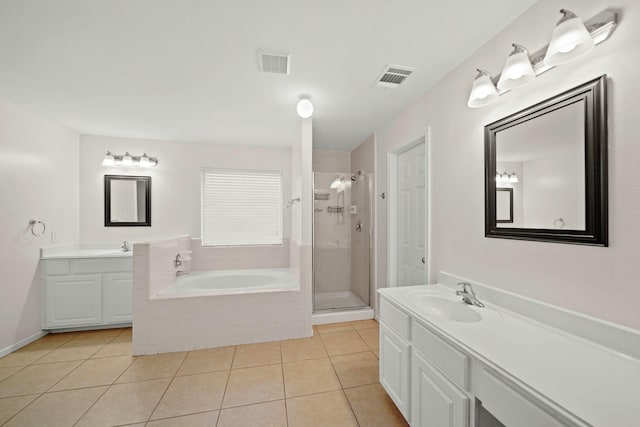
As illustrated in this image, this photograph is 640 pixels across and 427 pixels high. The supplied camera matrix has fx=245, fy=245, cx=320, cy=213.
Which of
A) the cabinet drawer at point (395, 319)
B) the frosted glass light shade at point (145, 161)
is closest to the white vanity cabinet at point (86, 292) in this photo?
the frosted glass light shade at point (145, 161)

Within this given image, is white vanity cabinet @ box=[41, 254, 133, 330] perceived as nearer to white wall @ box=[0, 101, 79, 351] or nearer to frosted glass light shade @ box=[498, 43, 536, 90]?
white wall @ box=[0, 101, 79, 351]

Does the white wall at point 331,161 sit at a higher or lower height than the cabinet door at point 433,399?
higher

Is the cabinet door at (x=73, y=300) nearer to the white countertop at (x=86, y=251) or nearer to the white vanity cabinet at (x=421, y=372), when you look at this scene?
the white countertop at (x=86, y=251)

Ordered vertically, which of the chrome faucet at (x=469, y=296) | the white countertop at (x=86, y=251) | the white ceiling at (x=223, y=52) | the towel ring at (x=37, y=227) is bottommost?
the chrome faucet at (x=469, y=296)

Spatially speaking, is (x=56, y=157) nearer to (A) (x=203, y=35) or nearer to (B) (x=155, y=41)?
(B) (x=155, y=41)

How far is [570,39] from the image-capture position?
99cm

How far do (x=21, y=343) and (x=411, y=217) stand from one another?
419 centimetres

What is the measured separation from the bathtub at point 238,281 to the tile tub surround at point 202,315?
0.14m

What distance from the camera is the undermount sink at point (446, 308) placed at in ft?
4.76

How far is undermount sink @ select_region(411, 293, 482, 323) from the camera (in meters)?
1.45

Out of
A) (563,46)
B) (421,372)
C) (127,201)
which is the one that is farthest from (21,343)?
(563,46)

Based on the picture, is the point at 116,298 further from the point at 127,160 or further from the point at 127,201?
the point at 127,160

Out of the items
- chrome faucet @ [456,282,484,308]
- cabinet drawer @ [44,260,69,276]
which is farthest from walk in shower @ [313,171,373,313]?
cabinet drawer @ [44,260,69,276]

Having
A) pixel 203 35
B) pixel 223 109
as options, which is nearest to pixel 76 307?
pixel 223 109
